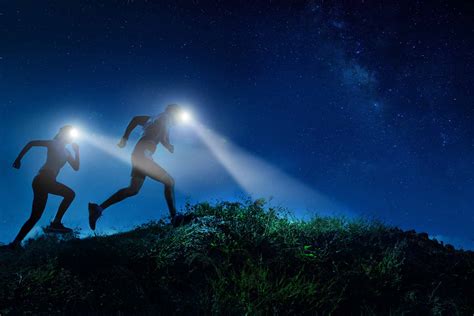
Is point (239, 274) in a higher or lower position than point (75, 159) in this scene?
lower

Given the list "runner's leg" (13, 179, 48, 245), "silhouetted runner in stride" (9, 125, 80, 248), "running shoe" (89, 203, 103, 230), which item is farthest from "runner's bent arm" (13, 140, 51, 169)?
"running shoe" (89, 203, 103, 230)

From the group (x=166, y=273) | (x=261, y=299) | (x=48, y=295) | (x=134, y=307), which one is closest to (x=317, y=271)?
(x=261, y=299)

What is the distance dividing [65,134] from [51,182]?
1082 mm

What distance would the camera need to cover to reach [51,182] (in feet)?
21.3

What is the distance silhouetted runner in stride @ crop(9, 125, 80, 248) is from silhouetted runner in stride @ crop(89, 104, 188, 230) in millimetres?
1049

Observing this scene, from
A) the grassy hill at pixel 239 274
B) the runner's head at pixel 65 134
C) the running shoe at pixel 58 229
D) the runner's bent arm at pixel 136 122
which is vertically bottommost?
the grassy hill at pixel 239 274

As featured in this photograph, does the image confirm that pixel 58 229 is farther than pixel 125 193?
Yes

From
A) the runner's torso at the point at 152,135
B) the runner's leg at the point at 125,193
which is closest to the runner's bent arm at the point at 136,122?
the runner's torso at the point at 152,135

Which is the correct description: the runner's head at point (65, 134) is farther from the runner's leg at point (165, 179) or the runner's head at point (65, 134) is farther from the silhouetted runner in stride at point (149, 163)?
the runner's leg at point (165, 179)

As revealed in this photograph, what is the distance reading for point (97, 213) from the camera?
5.88 metres

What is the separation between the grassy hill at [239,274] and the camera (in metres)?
3.45

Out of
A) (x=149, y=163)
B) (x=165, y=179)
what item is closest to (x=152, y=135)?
(x=149, y=163)

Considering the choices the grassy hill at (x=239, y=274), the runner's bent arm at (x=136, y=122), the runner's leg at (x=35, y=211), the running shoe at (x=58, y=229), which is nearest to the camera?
the grassy hill at (x=239, y=274)

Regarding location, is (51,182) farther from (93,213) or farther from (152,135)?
(152,135)
